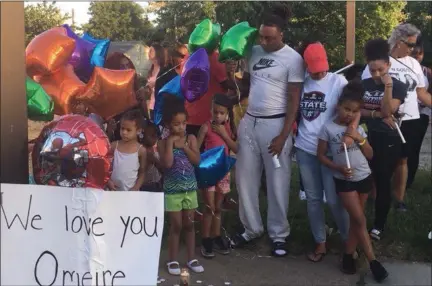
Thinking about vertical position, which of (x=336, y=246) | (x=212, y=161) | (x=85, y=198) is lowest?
(x=336, y=246)

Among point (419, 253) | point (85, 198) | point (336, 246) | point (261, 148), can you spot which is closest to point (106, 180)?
point (85, 198)

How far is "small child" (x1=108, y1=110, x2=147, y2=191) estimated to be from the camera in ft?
11.6

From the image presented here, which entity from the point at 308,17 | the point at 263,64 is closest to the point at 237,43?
the point at 263,64

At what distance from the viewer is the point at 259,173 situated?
4.27 metres

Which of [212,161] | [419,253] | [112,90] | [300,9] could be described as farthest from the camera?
[300,9]

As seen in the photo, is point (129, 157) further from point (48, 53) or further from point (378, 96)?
point (378, 96)

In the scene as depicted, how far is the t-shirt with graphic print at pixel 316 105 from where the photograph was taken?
384 cm

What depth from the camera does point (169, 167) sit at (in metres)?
3.65

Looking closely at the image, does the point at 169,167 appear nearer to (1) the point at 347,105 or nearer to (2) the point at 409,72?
(1) the point at 347,105

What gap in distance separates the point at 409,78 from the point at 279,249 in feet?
5.79

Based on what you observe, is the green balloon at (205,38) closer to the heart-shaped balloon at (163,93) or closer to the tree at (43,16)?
the heart-shaped balloon at (163,93)

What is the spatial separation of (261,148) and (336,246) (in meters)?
0.98

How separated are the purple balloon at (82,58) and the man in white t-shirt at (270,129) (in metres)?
1.18

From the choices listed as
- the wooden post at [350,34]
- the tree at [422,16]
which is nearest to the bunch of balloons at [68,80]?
the wooden post at [350,34]
